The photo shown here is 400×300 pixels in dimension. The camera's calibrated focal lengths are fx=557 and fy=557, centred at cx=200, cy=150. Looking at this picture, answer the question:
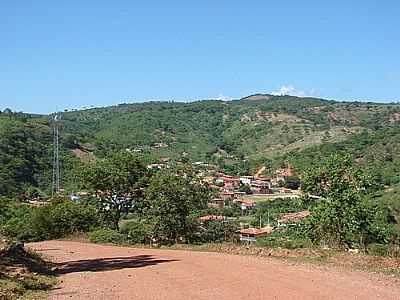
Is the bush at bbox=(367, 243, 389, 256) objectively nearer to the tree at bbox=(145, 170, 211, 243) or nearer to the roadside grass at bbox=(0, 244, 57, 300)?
the tree at bbox=(145, 170, 211, 243)

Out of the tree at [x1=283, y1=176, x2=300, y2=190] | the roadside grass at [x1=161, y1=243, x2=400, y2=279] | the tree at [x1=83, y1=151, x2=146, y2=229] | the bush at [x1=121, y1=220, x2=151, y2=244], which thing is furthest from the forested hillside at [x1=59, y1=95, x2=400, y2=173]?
the roadside grass at [x1=161, y1=243, x2=400, y2=279]

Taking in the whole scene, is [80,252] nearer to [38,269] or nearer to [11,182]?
[38,269]

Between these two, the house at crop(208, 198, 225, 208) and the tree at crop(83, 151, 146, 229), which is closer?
the house at crop(208, 198, 225, 208)

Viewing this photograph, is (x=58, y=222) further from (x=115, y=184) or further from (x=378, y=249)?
(x=378, y=249)

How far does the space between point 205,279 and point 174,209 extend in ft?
24.1

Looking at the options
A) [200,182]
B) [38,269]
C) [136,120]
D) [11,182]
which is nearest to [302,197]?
[200,182]

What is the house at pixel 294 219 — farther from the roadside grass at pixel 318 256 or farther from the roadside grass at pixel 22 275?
the roadside grass at pixel 22 275

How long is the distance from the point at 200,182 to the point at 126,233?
126 inches

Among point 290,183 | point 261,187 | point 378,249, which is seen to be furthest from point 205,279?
point 261,187

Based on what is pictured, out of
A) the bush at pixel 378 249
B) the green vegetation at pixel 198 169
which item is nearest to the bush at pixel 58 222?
the green vegetation at pixel 198 169

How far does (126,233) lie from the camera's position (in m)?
19.8

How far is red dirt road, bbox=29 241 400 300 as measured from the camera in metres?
9.76

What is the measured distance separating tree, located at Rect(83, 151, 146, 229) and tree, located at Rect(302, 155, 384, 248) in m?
8.74

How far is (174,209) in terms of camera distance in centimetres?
1847
